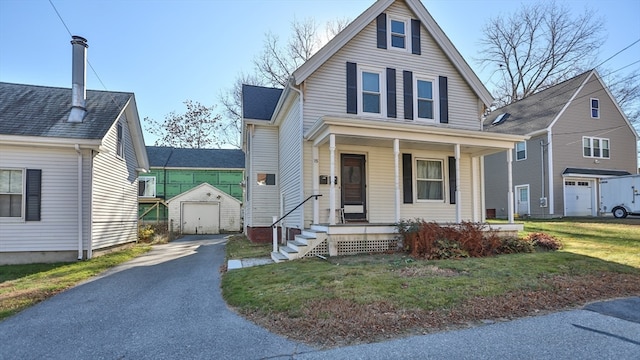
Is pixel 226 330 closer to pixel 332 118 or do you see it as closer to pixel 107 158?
pixel 332 118

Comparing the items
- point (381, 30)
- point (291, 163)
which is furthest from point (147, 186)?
point (381, 30)

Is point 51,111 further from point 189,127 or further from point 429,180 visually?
point 189,127

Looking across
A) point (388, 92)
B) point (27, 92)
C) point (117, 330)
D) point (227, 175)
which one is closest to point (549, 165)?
point (388, 92)

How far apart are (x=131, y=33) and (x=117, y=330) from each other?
9172mm

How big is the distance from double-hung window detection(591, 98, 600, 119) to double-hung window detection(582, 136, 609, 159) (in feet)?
4.33

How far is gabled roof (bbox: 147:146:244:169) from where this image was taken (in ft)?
86.6

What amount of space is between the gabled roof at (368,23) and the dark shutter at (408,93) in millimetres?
1557

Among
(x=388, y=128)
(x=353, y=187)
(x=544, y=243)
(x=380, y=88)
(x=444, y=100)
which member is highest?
(x=380, y=88)

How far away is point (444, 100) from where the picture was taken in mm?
12398

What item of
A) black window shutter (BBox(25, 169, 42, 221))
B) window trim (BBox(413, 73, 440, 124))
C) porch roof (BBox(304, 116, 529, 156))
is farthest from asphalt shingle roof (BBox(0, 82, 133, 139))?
window trim (BBox(413, 73, 440, 124))

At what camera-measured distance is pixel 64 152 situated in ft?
34.7

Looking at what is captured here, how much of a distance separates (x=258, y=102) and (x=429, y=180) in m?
7.97

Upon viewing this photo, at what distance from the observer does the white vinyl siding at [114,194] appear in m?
11.2

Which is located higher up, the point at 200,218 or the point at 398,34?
the point at 398,34
